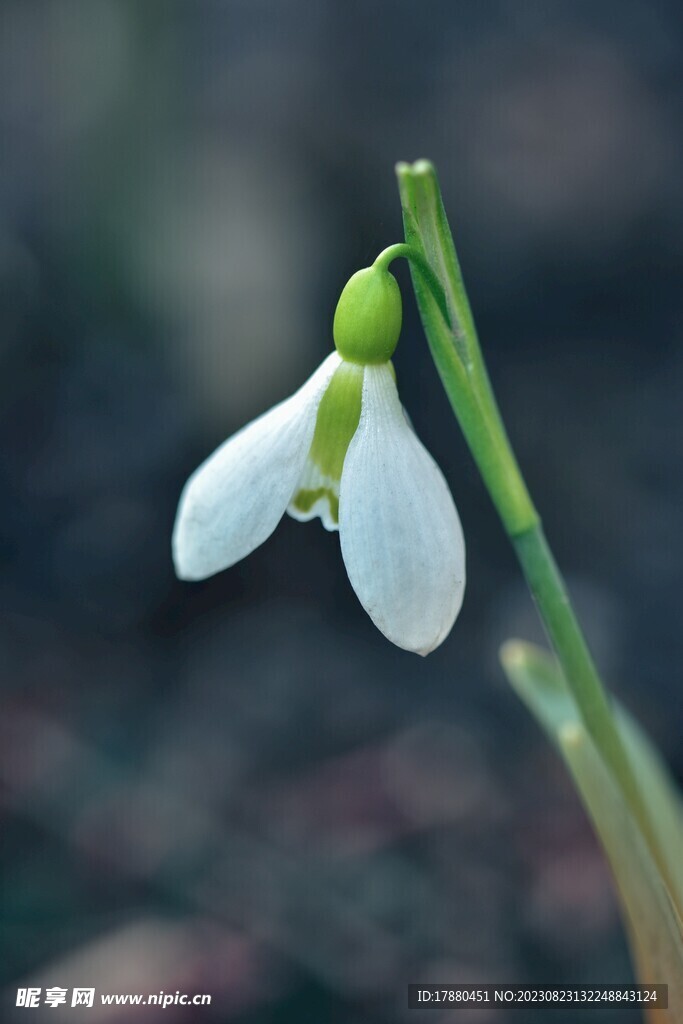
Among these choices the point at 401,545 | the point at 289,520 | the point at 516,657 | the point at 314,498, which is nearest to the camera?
the point at 401,545

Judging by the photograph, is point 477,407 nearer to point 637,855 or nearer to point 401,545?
point 401,545

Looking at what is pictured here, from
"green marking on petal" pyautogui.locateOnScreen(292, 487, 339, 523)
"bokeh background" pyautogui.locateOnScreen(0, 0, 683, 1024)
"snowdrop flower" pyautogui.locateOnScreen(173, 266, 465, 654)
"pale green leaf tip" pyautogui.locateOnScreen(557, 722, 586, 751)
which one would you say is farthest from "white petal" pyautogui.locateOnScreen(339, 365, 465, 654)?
"bokeh background" pyautogui.locateOnScreen(0, 0, 683, 1024)

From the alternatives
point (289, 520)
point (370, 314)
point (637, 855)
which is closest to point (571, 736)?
point (637, 855)

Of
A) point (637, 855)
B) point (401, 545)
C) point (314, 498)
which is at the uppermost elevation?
point (314, 498)

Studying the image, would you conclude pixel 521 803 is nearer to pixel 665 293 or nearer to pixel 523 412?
pixel 523 412

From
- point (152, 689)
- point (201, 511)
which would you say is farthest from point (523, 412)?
point (201, 511)

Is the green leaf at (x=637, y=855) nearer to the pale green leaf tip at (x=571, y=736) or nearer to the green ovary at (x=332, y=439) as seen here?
the pale green leaf tip at (x=571, y=736)
